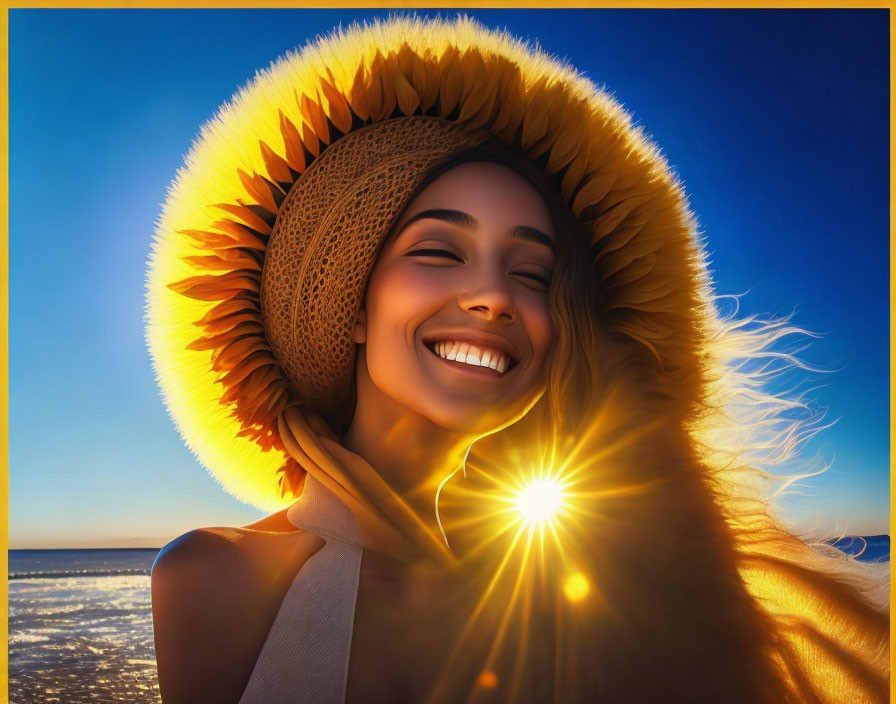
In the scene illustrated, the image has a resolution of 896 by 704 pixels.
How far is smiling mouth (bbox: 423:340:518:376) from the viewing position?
1621mm

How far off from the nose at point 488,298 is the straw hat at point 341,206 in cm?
24

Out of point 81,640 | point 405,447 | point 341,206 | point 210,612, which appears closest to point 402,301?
point 341,206

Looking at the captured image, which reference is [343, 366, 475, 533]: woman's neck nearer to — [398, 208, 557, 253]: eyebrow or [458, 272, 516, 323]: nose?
[458, 272, 516, 323]: nose

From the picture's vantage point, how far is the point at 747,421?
192 cm

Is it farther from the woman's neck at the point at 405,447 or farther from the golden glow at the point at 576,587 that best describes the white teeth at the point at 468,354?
the golden glow at the point at 576,587

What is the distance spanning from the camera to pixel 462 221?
5.39 ft

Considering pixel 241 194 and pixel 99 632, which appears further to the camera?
pixel 99 632

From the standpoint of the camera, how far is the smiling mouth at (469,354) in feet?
5.32

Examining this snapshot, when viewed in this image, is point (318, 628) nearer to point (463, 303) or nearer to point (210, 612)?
point (210, 612)

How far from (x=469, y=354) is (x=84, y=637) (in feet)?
21.1

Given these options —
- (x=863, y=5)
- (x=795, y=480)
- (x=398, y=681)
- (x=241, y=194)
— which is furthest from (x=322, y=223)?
(x=863, y=5)

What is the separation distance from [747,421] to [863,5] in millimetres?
1238

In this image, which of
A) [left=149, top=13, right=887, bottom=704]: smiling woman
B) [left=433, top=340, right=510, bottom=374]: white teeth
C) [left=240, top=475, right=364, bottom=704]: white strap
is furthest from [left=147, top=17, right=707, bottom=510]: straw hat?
[left=240, top=475, right=364, bottom=704]: white strap

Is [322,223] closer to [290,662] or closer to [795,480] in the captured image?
[290,662]
